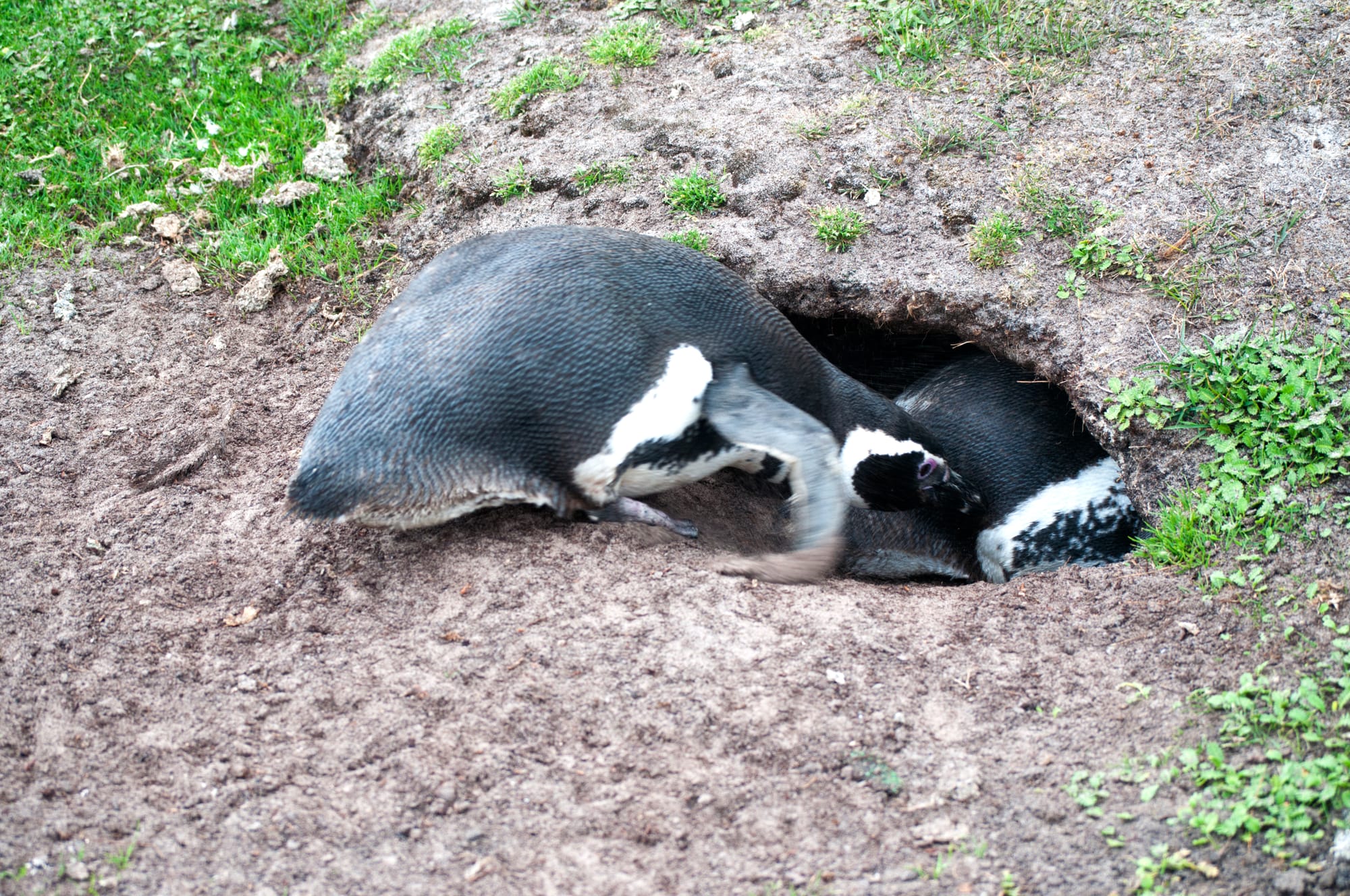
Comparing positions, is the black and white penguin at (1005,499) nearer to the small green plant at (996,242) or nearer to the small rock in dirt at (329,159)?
the small green plant at (996,242)

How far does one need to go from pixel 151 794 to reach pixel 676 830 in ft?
3.32

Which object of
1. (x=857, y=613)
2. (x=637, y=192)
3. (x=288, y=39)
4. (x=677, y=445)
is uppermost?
(x=288, y=39)

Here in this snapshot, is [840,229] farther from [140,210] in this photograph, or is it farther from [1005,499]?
[140,210]

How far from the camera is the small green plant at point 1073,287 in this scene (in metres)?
2.91

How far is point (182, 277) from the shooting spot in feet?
11.6

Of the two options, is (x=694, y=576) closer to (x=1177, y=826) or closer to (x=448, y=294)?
(x=448, y=294)

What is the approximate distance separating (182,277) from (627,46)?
185 cm

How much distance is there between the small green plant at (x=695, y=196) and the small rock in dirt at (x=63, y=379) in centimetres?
199

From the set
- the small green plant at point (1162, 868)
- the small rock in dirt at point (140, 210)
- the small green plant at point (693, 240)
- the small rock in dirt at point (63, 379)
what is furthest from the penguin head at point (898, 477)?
the small rock in dirt at point (140, 210)

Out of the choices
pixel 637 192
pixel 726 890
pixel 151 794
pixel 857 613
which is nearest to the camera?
pixel 726 890

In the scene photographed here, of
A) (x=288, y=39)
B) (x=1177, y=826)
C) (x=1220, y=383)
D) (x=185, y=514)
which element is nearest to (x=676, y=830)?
(x=1177, y=826)

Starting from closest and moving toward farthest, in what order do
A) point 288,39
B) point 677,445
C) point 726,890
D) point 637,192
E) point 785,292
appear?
point 726,890, point 677,445, point 785,292, point 637,192, point 288,39

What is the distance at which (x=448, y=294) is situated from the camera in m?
2.46

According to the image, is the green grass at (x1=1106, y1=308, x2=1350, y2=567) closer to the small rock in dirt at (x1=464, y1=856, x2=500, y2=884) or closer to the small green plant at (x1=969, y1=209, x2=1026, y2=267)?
the small green plant at (x1=969, y1=209, x2=1026, y2=267)
